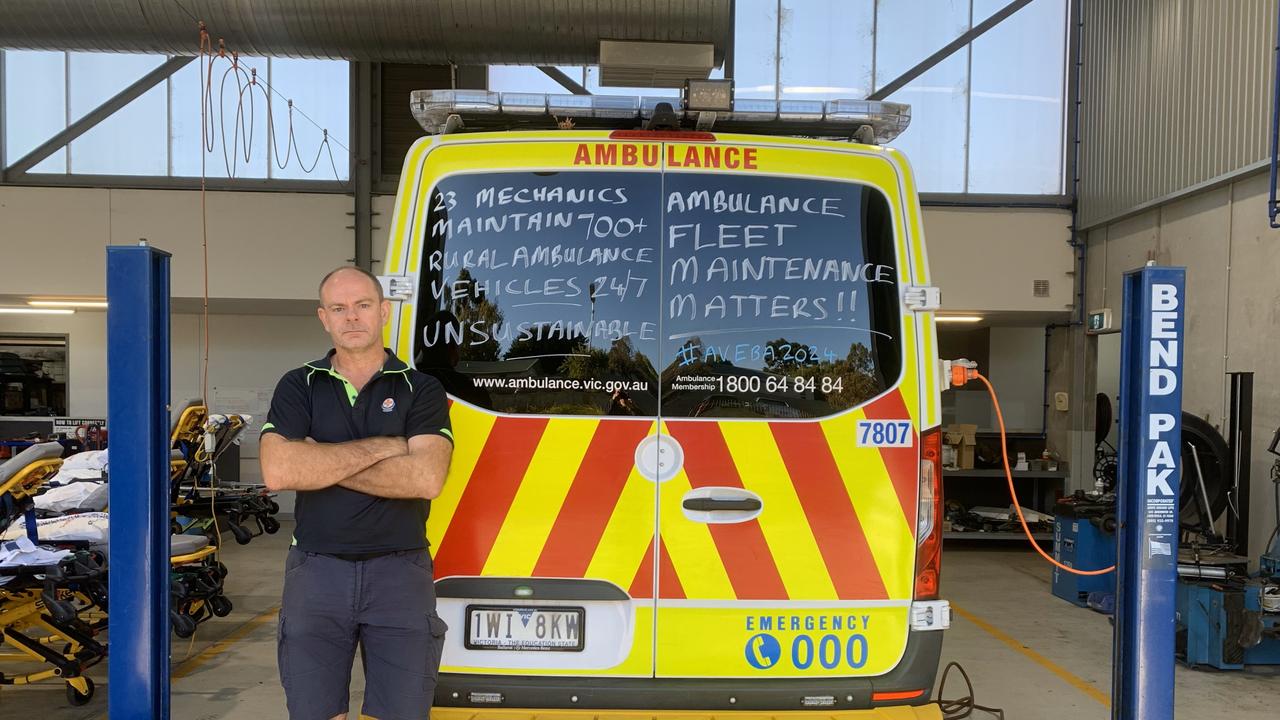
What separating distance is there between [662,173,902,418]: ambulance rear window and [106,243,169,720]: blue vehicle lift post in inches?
57.1

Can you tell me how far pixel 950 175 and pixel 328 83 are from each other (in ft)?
24.4

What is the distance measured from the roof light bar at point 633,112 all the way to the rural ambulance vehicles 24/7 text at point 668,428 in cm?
23

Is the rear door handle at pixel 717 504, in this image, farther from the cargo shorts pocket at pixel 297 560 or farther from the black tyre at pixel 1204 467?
the black tyre at pixel 1204 467

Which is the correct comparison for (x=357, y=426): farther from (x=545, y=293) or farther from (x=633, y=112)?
(x=633, y=112)

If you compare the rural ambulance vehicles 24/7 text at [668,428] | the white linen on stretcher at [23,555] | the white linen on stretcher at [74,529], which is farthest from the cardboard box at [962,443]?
the white linen on stretcher at [23,555]

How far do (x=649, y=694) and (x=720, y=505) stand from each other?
58cm

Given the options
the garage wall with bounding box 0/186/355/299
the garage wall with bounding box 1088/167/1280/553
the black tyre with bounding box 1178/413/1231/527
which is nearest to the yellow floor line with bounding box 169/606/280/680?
the garage wall with bounding box 0/186/355/299

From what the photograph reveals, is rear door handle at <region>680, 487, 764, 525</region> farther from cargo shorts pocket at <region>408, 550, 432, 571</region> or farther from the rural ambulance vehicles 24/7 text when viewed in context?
cargo shorts pocket at <region>408, 550, 432, 571</region>

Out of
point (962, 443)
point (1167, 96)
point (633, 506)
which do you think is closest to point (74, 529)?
point (633, 506)

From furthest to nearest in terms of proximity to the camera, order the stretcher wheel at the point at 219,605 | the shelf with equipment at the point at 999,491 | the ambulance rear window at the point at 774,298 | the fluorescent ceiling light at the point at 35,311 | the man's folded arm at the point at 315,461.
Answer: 1. the fluorescent ceiling light at the point at 35,311
2. the shelf with equipment at the point at 999,491
3. the stretcher wheel at the point at 219,605
4. the ambulance rear window at the point at 774,298
5. the man's folded arm at the point at 315,461

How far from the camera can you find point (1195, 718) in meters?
4.70

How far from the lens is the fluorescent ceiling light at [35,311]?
10.4 meters

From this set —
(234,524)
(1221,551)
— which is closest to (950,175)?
(1221,551)

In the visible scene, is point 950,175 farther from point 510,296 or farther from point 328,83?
point 510,296
